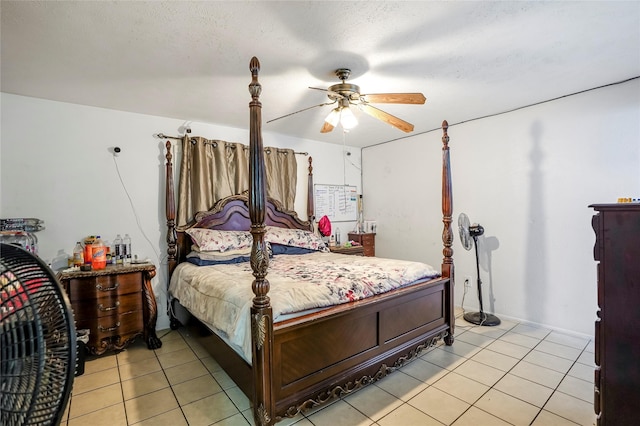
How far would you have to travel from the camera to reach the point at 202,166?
3449mm

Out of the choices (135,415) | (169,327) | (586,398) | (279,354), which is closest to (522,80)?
(586,398)

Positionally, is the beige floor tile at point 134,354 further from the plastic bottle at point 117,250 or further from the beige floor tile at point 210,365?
the plastic bottle at point 117,250

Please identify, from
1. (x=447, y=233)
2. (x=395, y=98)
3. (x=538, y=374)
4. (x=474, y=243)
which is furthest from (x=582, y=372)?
(x=395, y=98)

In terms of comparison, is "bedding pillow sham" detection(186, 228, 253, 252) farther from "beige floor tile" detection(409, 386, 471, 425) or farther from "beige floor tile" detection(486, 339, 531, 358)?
"beige floor tile" detection(486, 339, 531, 358)

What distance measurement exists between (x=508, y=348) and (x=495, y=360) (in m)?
0.33

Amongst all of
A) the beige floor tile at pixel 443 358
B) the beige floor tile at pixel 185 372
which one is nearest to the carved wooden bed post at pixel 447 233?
the beige floor tile at pixel 443 358

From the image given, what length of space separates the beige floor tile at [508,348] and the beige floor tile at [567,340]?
15.5 inches

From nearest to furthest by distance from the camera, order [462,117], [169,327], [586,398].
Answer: [586,398]
[169,327]
[462,117]

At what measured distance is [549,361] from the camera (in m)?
2.50

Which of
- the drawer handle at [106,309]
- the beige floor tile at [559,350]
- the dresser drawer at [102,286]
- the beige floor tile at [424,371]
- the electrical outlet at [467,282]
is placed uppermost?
the dresser drawer at [102,286]

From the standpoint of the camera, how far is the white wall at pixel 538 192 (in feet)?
9.01

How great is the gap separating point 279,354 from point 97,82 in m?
2.58

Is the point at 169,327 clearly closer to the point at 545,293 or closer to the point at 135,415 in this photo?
the point at 135,415

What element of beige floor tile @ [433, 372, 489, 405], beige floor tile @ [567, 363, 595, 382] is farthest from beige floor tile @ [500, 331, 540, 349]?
beige floor tile @ [433, 372, 489, 405]
